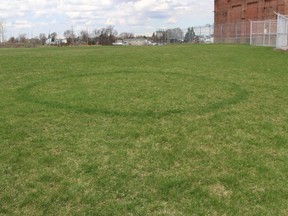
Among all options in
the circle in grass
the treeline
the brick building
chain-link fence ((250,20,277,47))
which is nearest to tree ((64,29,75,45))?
the treeline

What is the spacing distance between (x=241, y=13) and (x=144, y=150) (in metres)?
52.5

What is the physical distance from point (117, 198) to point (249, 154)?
225 cm

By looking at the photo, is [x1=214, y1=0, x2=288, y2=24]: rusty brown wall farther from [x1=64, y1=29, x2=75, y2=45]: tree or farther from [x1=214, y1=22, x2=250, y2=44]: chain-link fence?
[x1=64, y1=29, x2=75, y2=45]: tree

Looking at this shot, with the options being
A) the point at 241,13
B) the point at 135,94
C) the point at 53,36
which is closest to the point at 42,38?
the point at 53,36

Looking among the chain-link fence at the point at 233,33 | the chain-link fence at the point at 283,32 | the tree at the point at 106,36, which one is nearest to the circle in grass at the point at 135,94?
the chain-link fence at the point at 283,32

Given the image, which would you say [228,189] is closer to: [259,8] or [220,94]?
[220,94]

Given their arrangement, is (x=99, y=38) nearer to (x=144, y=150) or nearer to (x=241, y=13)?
(x=241, y=13)

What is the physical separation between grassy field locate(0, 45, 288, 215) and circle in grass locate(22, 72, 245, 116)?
0.03 m

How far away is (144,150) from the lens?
210 inches

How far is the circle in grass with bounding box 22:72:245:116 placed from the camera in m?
7.80

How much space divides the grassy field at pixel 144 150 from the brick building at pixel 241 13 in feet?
128

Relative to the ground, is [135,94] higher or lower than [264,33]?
lower

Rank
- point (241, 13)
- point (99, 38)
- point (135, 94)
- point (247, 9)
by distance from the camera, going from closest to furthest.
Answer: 1. point (135, 94)
2. point (247, 9)
3. point (241, 13)
4. point (99, 38)

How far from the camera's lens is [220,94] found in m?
9.25
